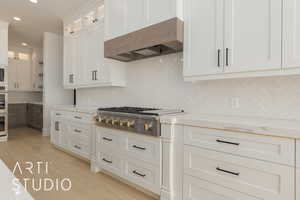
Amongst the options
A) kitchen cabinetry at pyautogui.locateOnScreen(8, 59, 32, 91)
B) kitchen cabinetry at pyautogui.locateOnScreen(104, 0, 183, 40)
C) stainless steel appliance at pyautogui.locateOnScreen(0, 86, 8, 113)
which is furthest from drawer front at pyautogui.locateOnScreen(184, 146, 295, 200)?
kitchen cabinetry at pyautogui.locateOnScreen(8, 59, 32, 91)

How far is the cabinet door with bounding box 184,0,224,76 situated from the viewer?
5.49 ft

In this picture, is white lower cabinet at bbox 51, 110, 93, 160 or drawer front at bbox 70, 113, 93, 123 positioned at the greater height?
Answer: drawer front at bbox 70, 113, 93, 123

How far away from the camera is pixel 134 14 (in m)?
2.29

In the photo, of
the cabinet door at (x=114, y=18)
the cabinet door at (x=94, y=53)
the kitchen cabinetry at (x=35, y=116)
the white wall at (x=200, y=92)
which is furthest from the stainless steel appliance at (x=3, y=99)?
the cabinet door at (x=114, y=18)

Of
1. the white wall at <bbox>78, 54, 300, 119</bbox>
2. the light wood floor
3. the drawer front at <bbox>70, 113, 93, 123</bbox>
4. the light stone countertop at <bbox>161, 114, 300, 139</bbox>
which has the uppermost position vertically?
the white wall at <bbox>78, 54, 300, 119</bbox>

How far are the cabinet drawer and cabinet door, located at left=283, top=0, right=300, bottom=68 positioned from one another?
Answer: 4.37 feet

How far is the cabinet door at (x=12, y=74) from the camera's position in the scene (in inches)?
237

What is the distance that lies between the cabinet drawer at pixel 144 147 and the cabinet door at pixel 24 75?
599 centimetres

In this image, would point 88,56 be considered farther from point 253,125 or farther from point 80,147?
point 253,125

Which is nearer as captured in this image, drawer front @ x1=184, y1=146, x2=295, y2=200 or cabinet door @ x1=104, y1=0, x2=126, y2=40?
drawer front @ x1=184, y1=146, x2=295, y2=200

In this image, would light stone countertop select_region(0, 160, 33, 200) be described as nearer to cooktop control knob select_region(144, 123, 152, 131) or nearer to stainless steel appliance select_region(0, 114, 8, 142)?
cooktop control knob select_region(144, 123, 152, 131)

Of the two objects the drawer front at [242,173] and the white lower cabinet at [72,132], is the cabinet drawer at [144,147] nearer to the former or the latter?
the drawer front at [242,173]

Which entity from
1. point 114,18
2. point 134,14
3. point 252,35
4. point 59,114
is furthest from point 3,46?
point 252,35

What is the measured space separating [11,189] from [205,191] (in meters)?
1.44
